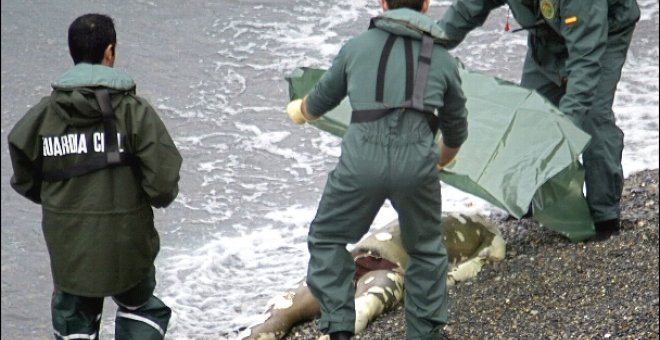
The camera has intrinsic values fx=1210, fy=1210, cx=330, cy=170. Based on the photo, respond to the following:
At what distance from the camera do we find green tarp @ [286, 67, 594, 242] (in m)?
6.29

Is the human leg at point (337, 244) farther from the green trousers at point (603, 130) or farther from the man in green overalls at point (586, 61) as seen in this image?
the green trousers at point (603, 130)

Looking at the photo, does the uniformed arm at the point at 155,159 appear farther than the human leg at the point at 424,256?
No

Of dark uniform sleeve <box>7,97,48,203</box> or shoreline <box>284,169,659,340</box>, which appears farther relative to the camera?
shoreline <box>284,169,659,340</box>

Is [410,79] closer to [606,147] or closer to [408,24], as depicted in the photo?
[408,24]

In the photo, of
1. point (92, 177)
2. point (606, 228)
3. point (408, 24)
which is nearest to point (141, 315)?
point (92, 177)

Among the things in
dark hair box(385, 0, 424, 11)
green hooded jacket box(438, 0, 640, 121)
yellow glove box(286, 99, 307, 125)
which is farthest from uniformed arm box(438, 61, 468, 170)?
green hooded jacket box(438, 0, 640, 121)

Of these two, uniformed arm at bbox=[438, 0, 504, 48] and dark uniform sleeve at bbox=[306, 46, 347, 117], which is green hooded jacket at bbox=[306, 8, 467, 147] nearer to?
dark uniform sleeve at bbox=[306, 46, 347, 117]

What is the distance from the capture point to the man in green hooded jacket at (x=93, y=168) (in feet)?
15.1

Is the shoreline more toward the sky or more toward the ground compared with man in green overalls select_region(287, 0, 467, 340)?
more toward the ground

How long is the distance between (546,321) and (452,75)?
1441 mm

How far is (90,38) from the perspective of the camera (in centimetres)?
467

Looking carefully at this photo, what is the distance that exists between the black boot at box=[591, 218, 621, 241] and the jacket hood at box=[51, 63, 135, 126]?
327 cm

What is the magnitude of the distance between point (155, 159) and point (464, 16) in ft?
9.17

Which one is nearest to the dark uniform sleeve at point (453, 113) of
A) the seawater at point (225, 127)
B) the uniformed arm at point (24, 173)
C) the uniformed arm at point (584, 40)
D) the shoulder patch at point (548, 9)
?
the uniformed arm at point (584, 40)
